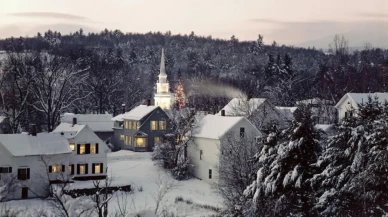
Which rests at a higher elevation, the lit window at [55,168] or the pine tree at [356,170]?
the pine tree at [356,170]

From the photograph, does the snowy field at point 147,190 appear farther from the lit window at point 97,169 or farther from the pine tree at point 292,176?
the pine tree at point 292,176

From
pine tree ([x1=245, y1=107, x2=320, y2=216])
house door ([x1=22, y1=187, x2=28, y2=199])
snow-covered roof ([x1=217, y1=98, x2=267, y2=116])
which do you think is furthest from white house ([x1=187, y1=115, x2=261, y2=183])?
pine tree ([x1=245, y1=107, x2=320, y2=216])

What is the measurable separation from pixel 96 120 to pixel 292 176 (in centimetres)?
4245

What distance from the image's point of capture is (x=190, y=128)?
49.5 m

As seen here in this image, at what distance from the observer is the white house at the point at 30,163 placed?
40.6 m

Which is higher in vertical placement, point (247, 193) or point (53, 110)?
point (53, 110)

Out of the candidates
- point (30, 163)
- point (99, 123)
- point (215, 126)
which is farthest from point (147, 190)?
point (99, 123)

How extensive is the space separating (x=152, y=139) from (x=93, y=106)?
89.3 ft

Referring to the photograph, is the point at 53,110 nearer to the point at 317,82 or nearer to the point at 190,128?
the point at 190,128

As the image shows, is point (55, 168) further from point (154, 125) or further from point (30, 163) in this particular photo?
point (154, 125)

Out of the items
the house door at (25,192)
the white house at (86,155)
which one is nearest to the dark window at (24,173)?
the house door at (25,192)

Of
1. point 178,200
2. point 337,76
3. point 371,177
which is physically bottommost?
point 178,200

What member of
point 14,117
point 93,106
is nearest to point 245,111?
point 14,117

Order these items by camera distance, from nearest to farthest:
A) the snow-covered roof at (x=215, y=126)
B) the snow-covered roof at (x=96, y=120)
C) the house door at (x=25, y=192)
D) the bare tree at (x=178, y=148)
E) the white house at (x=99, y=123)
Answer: the house door at (x=25, y=192) → the snow-covered roof at (x=215, y=126) → the bare tree at (x=178, y=148) → the snow-covered roof at (x=96, y=120) → the white house at (x=99, y=123)
